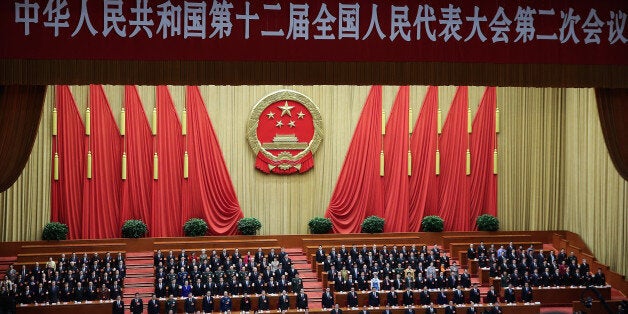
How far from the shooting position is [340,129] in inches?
671

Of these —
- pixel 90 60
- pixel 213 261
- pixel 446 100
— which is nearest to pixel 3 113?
pixel 90 60

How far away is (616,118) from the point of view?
10.1 m

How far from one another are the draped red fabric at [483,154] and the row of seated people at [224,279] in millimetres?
5168

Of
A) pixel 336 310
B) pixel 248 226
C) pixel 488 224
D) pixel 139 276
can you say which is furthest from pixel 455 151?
pixel 139 276

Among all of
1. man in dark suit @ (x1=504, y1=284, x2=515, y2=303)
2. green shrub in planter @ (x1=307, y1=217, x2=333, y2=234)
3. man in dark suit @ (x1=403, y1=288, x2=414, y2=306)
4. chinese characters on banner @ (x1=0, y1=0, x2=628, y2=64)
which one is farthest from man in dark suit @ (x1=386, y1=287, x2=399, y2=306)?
chinese characters on banner @ (x1=0, y1=0, x2=628, y2=64)

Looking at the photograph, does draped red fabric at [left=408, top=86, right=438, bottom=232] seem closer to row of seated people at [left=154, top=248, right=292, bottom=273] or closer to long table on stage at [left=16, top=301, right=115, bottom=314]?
row of seated people at [left=154, top=248, right=292, bottom=273]

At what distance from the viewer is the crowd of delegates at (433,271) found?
12.6 metres

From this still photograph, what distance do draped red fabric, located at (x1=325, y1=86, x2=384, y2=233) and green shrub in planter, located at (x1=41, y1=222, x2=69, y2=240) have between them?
5.12 meters

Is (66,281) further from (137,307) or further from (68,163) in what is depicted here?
(68,163)

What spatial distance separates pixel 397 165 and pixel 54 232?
6.79m

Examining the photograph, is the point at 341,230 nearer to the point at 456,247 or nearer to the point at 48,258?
the point at 456,247

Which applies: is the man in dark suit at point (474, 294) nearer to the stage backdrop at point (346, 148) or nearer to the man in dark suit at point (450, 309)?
the man in dark suit at point (450, 309)

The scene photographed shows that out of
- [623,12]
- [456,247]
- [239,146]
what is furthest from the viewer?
[239,146]

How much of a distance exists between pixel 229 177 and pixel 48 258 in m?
3.90
